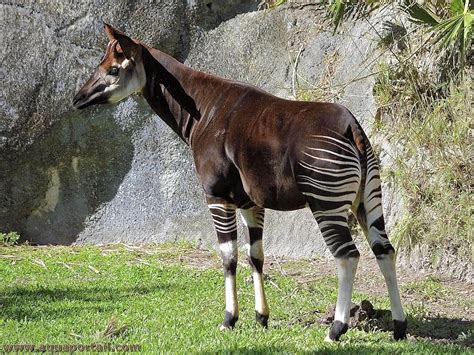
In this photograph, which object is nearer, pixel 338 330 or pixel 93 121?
pixel 338 330

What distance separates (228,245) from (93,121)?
5199mm

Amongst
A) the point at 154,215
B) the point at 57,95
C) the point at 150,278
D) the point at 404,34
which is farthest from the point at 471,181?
the point at 57,95

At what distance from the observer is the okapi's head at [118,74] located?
6500 millimetres

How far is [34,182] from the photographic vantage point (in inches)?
427

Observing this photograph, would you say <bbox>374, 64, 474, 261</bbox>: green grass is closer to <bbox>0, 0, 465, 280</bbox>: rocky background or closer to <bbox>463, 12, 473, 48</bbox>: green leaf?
<bbox>463, 12, 473, 48</bbox>: green leaf

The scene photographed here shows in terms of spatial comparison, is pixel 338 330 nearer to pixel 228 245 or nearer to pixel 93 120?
pixel 228 245

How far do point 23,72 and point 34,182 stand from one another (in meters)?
1.41

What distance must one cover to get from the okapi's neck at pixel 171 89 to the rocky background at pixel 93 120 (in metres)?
4.08

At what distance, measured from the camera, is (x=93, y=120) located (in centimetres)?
1085

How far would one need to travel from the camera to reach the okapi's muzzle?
664 centimetres

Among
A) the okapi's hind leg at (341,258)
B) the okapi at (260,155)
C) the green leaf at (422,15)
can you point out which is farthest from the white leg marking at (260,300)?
the green leaf at (422,15)

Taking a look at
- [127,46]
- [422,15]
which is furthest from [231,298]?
[422,15]

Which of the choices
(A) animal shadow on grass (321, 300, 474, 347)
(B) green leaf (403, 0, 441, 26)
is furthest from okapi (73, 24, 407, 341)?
(B) green leaf (403, 0, 441, 26)

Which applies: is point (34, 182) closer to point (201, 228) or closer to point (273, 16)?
point (201, 228)
